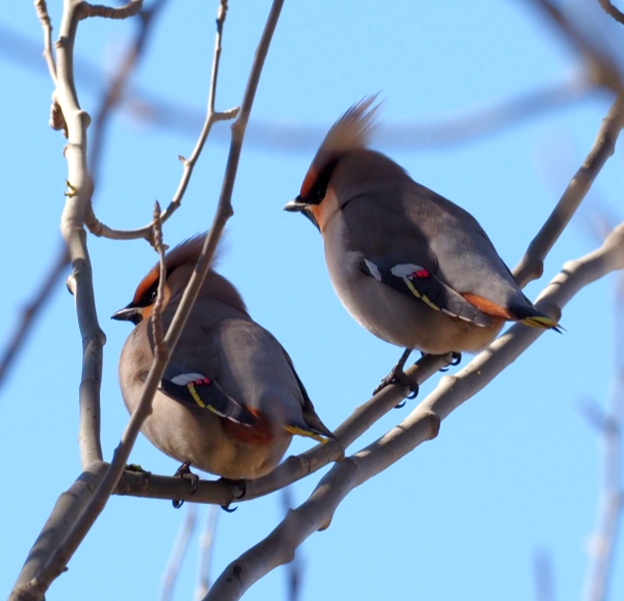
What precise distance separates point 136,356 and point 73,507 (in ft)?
5.97

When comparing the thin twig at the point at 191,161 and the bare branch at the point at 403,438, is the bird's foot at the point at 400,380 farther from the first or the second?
the thin twig at the point at 191,161

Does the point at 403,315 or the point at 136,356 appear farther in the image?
the point at 403,315

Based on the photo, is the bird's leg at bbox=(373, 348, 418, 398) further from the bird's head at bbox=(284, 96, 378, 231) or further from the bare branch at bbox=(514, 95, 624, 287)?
the bird's head at bbox=(284, 96, 378, 231)

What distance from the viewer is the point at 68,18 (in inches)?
140

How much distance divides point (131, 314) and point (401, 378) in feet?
4.78

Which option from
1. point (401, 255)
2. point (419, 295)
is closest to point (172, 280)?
point (401, 255)

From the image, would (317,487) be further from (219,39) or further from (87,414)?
(219,39)

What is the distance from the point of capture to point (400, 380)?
4629mm

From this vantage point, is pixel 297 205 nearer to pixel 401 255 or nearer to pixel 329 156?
pixel 329 156

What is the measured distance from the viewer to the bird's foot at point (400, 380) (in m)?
4.60

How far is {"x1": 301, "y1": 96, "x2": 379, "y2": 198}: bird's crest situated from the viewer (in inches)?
234

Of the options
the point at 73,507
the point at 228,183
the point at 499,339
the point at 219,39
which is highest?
the point at 499,339

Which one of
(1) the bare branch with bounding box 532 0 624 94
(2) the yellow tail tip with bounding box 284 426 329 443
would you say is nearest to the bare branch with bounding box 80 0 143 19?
(2) the yellow tail tip with bounding box 284 426 329 443

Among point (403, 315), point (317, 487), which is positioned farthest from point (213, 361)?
point (403, 315)
